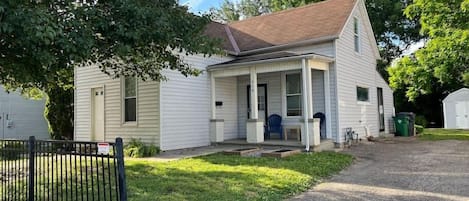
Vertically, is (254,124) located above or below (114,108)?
below

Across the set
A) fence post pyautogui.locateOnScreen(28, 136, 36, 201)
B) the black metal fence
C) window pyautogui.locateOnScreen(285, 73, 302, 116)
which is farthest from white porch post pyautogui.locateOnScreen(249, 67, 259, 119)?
fence post pyautogui.locateOnScreen(28, 136, 36, 201)

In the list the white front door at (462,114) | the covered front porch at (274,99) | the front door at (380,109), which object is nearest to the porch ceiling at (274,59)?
the covered front porch at (274,99)

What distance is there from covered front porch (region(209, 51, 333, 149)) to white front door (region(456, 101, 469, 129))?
1860 centimetres

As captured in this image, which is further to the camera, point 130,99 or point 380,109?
point 380,109

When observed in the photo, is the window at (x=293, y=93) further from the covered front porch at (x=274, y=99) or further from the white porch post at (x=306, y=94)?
the white porch post at (x=306, y=94)

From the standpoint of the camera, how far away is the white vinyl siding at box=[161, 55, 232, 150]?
42.5 feet

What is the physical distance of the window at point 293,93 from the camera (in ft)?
48.0

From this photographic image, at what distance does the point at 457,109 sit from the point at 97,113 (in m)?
24.8

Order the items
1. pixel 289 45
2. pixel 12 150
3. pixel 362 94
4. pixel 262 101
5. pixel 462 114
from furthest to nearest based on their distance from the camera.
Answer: pixel 462 114
pixel 362 94
pixel 262 101
pixel 289 45
pixel 12 150

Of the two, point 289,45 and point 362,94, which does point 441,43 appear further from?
point 289,45

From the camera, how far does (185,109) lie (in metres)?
13.7

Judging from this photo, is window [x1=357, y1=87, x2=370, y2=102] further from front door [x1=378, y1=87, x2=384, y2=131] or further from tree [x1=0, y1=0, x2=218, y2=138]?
tree [x1=0, y1=0, x2=218, y2=138]

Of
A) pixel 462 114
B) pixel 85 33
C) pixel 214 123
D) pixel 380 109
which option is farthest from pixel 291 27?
pixel 462 114

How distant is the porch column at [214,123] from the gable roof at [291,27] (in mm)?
2118
